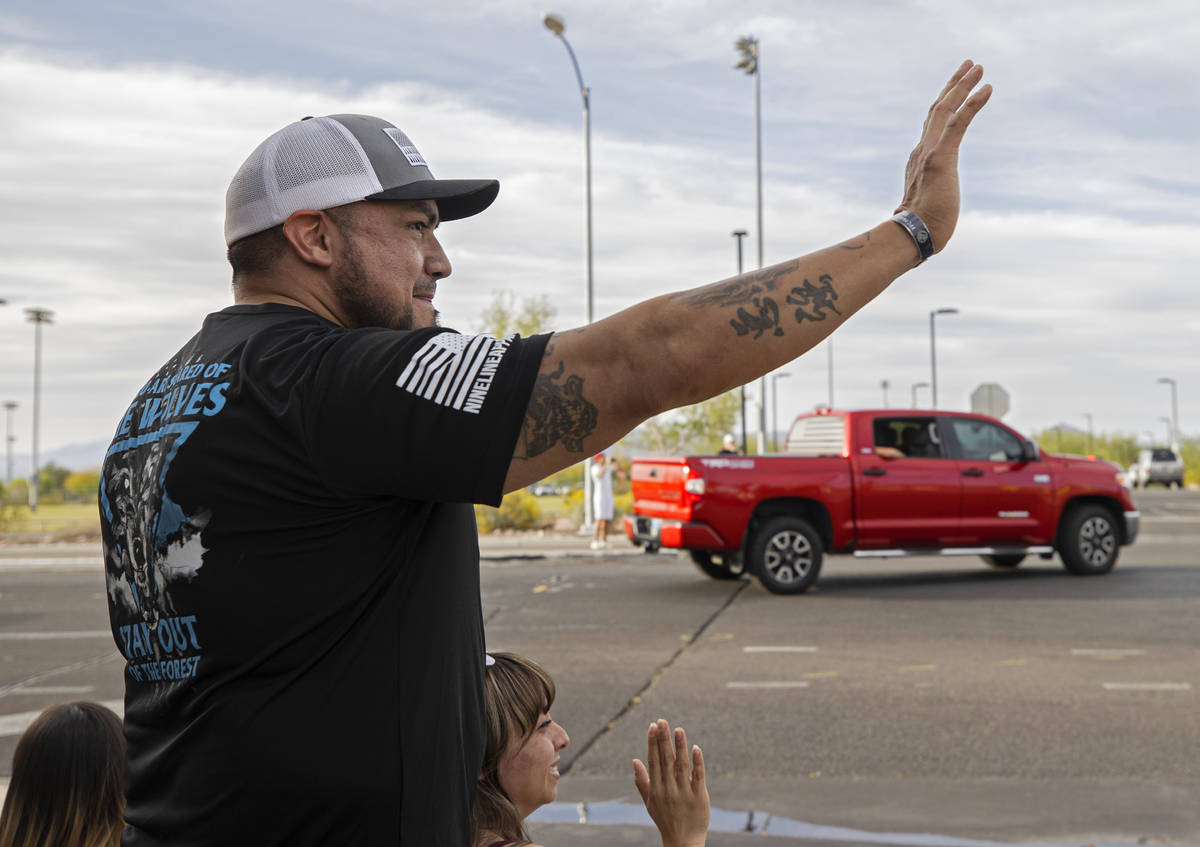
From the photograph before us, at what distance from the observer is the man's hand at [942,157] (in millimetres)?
1816

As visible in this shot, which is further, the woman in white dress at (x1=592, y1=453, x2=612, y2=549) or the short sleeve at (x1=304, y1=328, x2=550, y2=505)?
the woman in white dress at (x1=592, y1=453, x2=612, y2=549)

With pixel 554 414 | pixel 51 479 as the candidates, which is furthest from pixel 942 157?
pixel 51 479

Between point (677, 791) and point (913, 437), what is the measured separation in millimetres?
13534

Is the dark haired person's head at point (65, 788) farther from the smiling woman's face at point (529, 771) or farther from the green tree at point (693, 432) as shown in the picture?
the green tree at point (693, 432)

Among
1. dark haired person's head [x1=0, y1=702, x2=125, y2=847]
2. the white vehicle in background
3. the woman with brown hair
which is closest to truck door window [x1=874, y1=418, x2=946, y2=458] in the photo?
dark haired person's head [x1=0, y1=702, x2=125, y2=847]

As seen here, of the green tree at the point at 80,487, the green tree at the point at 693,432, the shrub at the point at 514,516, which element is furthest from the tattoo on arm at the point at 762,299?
the green tree at the point at 80,487

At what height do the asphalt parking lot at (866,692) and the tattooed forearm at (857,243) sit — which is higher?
the tattooed forearm at (857,243)

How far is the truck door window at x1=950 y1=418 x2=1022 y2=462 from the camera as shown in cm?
1548

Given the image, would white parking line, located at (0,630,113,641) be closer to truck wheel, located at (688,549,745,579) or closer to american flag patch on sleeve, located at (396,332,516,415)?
truck wheel, located at (688,549,745,579)

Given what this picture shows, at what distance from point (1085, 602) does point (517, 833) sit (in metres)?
12.0

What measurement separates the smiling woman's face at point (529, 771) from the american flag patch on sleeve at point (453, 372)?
1.22 meters

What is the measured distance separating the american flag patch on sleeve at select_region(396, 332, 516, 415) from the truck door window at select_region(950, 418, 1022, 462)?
14540 mm

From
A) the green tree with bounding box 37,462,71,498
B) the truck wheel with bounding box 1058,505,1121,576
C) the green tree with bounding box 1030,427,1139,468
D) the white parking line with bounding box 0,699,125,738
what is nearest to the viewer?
the white parking line with bounding box 0,699,125,738

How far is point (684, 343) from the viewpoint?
5.18 ft
